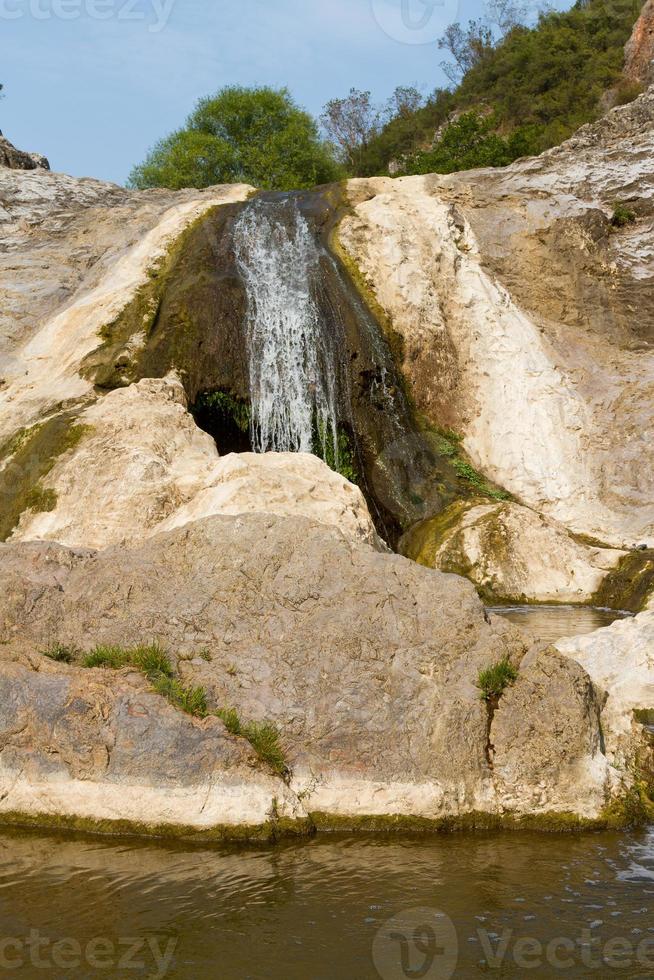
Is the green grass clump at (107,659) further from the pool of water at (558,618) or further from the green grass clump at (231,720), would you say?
the pool of water at (558,618)

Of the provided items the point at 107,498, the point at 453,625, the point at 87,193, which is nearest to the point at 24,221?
the point at 87,193

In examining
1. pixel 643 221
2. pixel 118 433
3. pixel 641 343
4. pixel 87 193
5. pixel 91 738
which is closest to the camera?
pixel 91 738

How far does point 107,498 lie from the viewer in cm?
1090

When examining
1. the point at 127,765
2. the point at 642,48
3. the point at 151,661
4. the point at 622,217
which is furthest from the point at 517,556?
the point at 642,48

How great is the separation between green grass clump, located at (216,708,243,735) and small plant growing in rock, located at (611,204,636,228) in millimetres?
17443

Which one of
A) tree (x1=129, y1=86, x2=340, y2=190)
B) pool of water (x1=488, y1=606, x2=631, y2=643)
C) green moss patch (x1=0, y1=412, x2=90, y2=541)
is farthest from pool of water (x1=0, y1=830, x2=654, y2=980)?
tree (x1=129, y1=86, x2=340, y2=190)

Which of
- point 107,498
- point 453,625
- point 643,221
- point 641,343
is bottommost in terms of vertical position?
point 453,625

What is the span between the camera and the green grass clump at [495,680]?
5859 millimetres

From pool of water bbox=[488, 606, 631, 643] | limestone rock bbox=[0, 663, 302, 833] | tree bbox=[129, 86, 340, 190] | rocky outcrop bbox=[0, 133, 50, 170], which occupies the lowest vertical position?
limestone rock bbox=[0, 663, 302, 833]

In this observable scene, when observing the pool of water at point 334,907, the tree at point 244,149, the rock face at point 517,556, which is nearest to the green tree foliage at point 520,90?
the tree at point 244,149

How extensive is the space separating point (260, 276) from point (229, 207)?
3.14 m

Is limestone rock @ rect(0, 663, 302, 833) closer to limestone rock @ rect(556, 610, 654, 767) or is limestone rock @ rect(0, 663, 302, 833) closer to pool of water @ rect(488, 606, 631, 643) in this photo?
limestone rock @ rect(556, 610, 654, 767)

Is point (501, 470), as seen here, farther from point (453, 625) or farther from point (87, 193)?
point (87, 193)

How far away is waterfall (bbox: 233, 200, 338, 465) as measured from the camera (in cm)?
1506
